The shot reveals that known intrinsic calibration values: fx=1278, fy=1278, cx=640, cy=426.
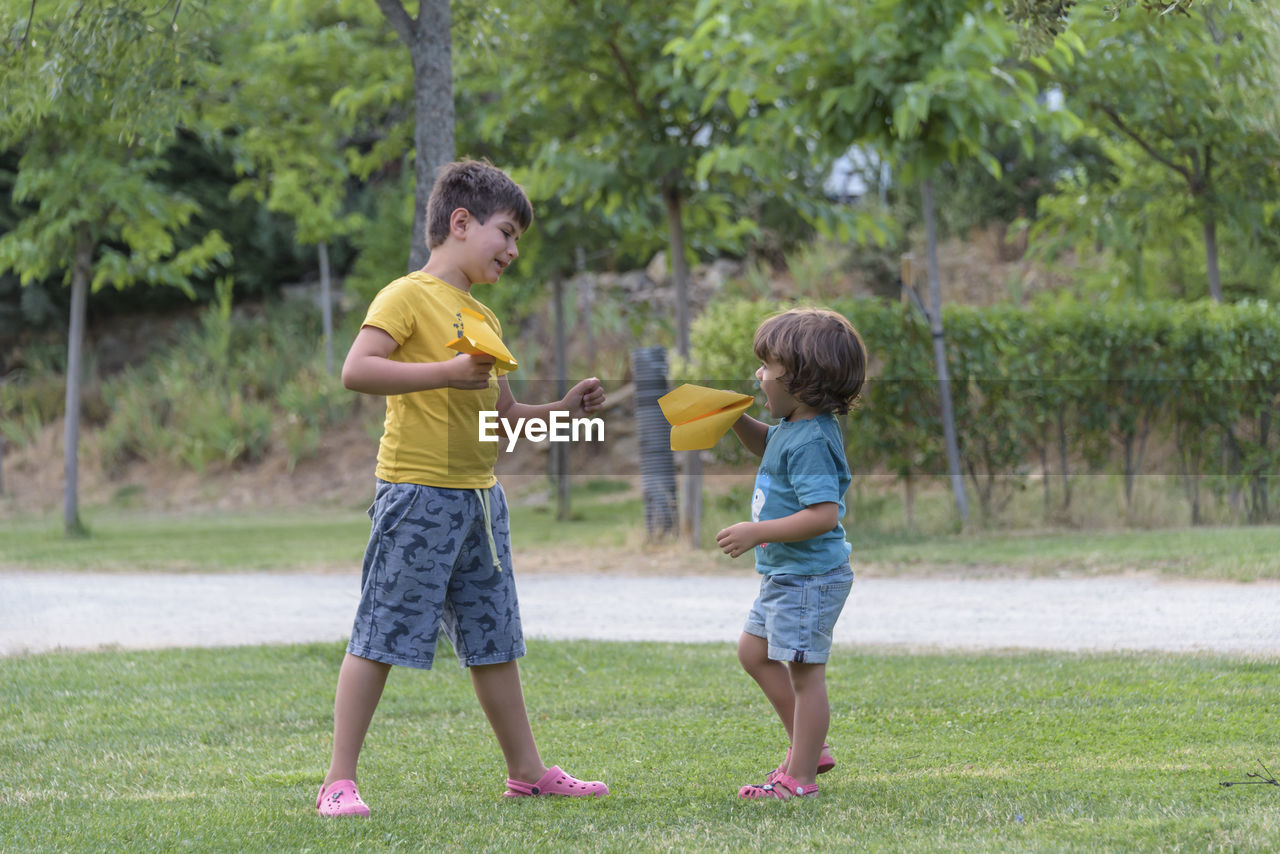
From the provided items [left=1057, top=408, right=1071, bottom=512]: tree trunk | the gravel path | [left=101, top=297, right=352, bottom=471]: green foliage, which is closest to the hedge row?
[left=1057, top=408, right=1071, bottom=512]: tree trunk

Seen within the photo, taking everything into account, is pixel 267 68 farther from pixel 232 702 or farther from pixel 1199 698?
pixel 1199 698

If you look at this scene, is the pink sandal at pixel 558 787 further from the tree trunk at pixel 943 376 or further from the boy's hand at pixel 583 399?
the tree trunk at pixel 943 376

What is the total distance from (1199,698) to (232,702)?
12.4 feet

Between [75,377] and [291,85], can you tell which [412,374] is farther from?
[75,377]

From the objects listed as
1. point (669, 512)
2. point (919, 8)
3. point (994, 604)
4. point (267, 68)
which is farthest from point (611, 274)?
point (994, 604)

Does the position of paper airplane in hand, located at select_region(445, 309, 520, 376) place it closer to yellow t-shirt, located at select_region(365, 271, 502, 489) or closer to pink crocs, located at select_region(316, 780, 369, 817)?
yellow t-shirt, located at select_region(365, 271, 502, 489)

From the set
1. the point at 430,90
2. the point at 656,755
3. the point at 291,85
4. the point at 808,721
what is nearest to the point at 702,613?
the point at 430,90

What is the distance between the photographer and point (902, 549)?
33.7 ft

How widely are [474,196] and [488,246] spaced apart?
0.45ft

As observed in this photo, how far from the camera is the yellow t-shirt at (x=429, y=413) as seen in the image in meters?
3.28

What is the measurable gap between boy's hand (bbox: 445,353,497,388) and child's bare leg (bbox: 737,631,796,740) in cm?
102

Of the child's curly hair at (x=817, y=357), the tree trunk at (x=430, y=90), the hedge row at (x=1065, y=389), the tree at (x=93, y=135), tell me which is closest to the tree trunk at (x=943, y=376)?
the hedge row at (x=1065, y=389)

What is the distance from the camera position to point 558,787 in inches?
137

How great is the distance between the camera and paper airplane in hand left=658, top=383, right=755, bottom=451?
322 centimetres
